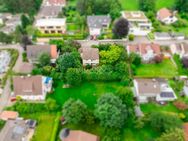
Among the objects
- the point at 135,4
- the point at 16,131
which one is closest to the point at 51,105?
the point at 16,131

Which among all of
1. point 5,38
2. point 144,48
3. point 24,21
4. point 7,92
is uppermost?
point 24,21

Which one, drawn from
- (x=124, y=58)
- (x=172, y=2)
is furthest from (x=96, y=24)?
(x=172, y=2)

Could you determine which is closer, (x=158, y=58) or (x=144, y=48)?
(x=158, y=58)

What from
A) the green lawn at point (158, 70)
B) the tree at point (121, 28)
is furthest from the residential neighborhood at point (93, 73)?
the tree at point (121, 28)

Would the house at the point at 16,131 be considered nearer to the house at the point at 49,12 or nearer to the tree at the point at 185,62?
the tree at the point at 185,62

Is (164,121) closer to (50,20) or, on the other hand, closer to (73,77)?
(73,77)

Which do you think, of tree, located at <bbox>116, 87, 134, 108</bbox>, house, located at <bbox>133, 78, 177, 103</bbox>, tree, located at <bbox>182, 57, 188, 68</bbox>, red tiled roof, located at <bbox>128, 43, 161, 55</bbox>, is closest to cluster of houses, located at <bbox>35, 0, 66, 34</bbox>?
red tiled roof, located at <bbox>128, 43, 161, 55</bbox>
